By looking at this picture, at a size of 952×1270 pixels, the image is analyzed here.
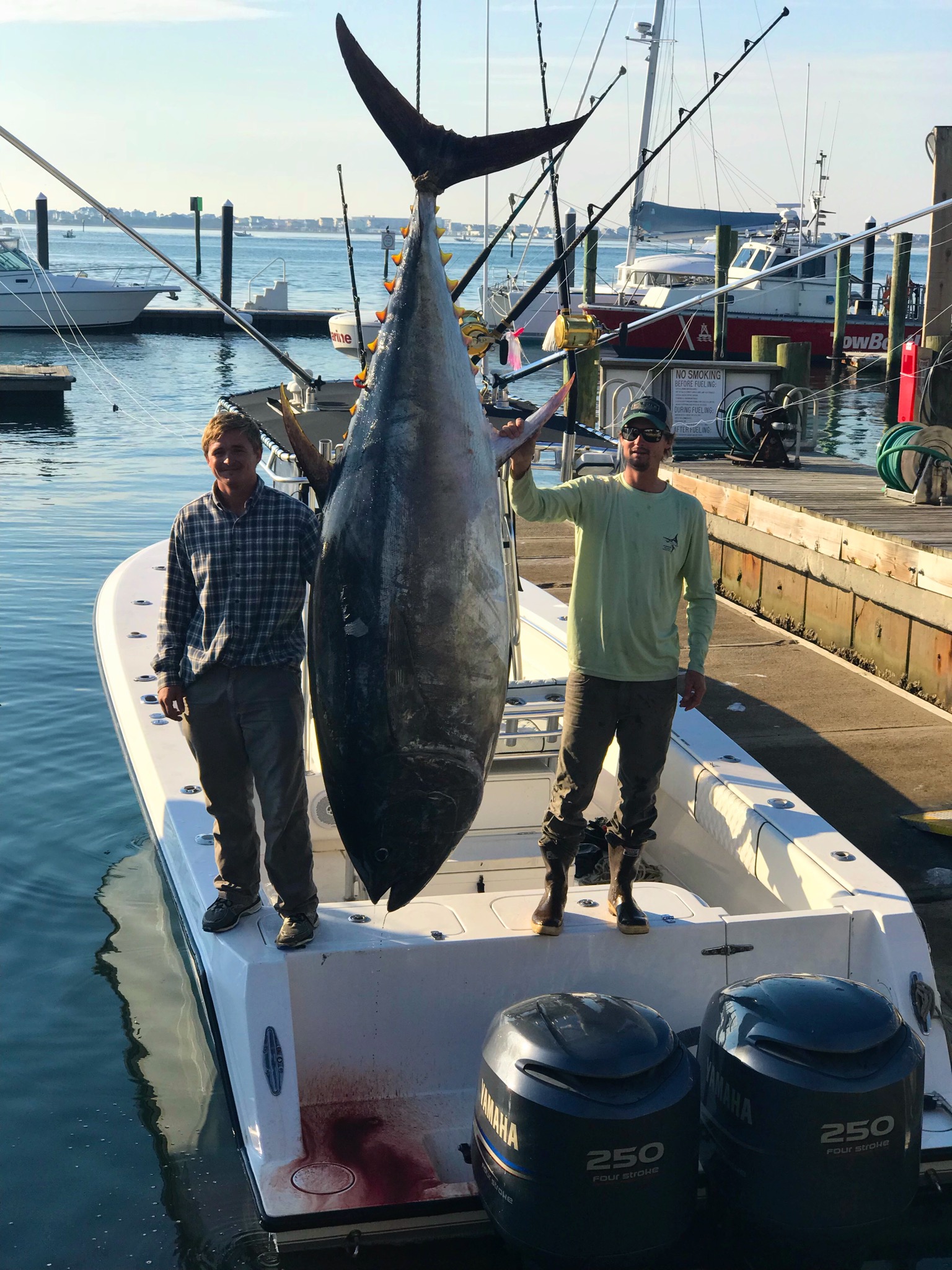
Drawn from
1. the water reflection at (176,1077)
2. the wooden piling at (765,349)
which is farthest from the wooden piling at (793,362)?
the water reflection at (176,1077)

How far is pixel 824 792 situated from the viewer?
18.8 ft

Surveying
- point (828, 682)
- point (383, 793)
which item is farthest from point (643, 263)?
point (383, 793)

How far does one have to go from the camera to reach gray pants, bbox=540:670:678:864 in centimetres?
361

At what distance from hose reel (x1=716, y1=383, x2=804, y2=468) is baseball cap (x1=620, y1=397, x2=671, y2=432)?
8.20 metres

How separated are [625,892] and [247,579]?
142 cm

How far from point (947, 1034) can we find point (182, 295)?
4810 cm

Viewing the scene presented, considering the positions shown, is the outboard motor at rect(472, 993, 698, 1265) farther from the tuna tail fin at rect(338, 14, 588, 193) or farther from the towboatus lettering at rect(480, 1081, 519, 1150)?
the tuna tail fin at rect(338, 14, 588, 193)

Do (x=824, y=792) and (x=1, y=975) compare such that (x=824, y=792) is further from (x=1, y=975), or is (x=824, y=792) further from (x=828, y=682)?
(x=1, y=975)

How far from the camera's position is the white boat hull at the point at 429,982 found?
3.21 m

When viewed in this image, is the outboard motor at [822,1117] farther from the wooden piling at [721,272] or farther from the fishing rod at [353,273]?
the wooden piling at [721,272]

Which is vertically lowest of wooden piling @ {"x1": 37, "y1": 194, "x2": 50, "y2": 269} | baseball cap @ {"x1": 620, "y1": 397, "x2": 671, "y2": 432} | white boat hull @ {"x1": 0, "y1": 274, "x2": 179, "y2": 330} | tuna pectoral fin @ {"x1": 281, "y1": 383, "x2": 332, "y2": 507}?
tuna pectoral fin @ {"x1": 281, "y1": 383, "x2": 332, "y2": 507}

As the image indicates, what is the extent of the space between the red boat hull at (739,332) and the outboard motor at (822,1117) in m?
25.2

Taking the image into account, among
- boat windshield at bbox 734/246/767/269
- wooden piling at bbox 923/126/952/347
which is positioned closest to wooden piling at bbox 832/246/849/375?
→ boat windshield at bbox 734/246/767/269

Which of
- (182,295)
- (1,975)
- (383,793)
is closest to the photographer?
(383,793)
